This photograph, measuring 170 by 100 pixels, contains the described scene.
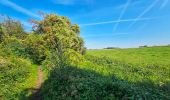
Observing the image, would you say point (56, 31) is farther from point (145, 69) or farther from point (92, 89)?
point (92, 89)

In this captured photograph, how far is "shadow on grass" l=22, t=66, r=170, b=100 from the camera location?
933cm

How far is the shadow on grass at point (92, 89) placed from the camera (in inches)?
367

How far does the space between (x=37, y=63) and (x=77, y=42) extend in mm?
7368

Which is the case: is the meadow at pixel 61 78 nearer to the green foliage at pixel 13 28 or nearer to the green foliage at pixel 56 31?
the green foliage at pixel 56 31

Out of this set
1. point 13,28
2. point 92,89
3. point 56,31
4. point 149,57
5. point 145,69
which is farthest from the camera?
point 13,28

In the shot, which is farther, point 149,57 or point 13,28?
point 13,28

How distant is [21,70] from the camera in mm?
21562

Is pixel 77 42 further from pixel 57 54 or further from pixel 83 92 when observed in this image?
pixel 83 92

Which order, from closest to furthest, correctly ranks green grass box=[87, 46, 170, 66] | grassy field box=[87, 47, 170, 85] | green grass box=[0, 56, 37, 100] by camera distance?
green grass box=[0, 56, 37, 100], grassy field box=[87, 47, 170, 85], green grass box=[87, 46, 170, 66]

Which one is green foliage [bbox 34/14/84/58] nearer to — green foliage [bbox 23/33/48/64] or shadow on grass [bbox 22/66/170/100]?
green foliage [bbox 23/33/48/64]

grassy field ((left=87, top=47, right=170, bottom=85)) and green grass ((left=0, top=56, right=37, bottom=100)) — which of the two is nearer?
green grass ((left=0, top=56, right=37, bottom=100))

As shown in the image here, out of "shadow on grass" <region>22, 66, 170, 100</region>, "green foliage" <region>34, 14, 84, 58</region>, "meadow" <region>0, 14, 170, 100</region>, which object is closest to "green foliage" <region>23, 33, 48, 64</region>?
"meadow" <region>0, 14, 170, 100</region>

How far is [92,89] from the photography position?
1102cm

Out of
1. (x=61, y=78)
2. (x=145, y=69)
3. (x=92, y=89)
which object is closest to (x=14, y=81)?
(x=61, y=78)
